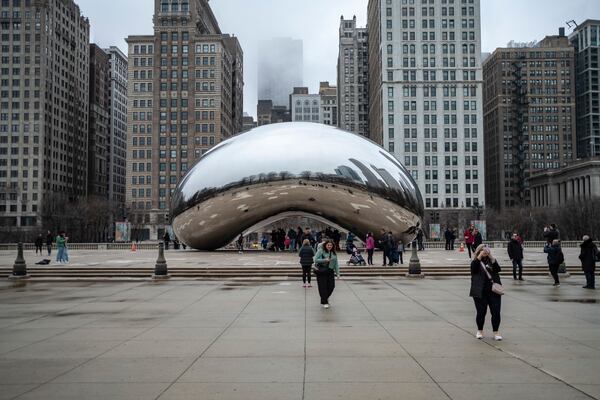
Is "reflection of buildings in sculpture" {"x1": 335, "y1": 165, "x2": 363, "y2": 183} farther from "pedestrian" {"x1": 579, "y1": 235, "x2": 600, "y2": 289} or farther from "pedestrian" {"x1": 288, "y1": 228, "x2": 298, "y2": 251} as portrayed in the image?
"pedestrian" {"x1": 579, "y1": 235, "x2": 600, "y2": 289}

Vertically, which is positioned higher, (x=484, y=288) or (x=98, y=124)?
(x=98, y=124)

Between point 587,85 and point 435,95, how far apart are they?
239 feet

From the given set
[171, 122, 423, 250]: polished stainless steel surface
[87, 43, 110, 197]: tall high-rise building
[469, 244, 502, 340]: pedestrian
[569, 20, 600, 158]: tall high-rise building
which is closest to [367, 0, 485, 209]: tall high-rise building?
[569, 20, 600, 158]: tall high-rise building

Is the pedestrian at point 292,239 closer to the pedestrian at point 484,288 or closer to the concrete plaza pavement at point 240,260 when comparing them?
the concrete plaza pavement at point 240,260

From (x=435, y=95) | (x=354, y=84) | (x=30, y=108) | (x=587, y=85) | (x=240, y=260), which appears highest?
(x=354, y=84)

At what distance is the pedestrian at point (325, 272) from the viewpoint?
11.9 metres

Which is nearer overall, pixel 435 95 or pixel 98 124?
pixel 435 95

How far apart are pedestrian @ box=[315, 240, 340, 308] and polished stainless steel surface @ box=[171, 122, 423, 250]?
1366 cm

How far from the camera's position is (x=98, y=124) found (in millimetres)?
148500

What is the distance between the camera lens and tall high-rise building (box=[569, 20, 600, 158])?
501 ft

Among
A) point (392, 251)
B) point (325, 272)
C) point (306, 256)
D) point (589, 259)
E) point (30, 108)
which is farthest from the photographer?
point (30, 108)

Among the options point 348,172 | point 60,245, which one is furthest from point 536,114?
point 60,245

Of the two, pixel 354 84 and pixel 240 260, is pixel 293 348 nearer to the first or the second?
pixel 240 260

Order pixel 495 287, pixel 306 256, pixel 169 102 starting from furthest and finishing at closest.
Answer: pixel 169 102 < pixel 306 256 < pixel 495 287
